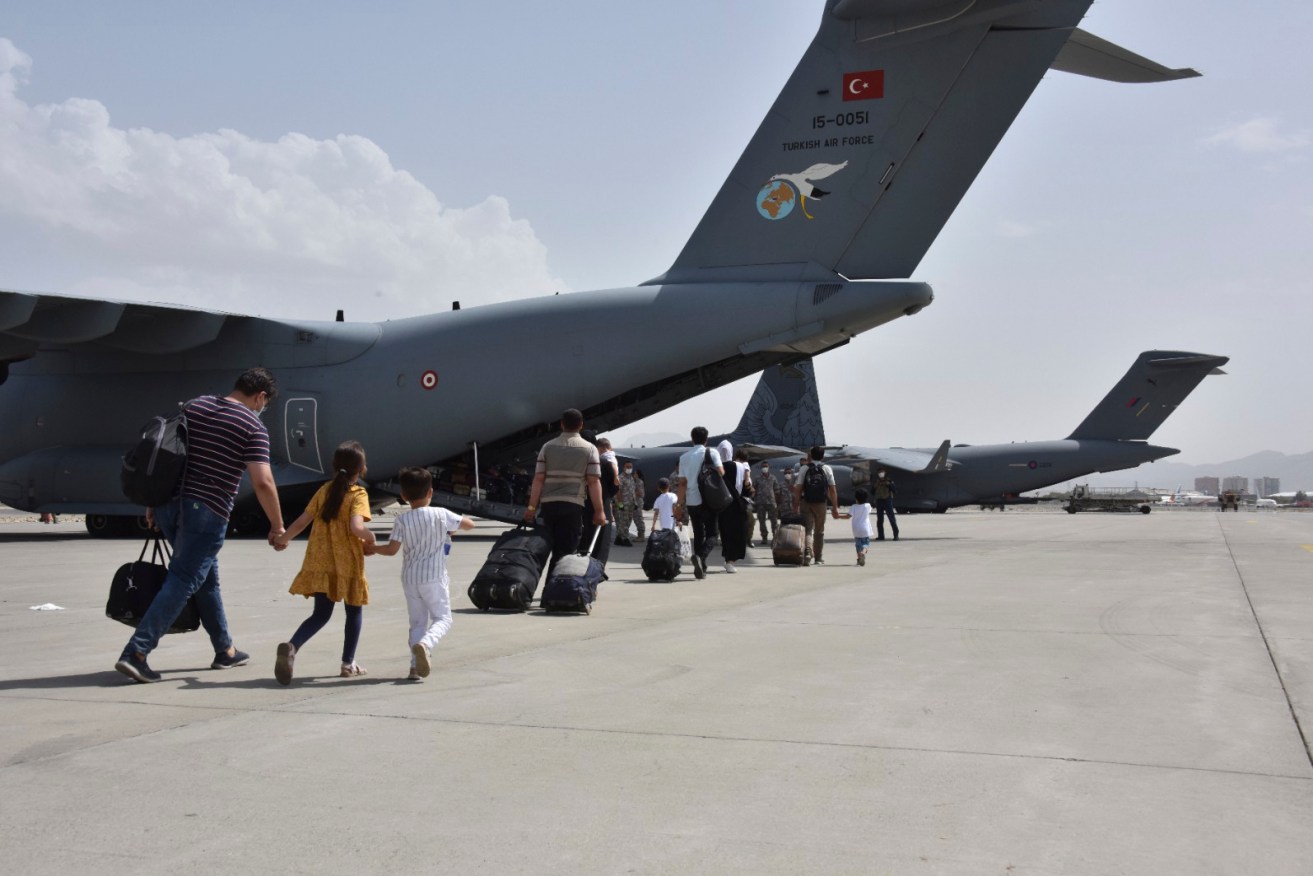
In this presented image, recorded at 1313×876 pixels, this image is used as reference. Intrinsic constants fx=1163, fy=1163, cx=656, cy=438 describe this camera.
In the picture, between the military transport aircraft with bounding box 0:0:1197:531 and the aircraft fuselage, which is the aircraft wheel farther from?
the aircraft fuselage

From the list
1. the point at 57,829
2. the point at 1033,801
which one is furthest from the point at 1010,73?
the point at 57,829

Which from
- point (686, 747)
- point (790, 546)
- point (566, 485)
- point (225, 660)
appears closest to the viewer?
point (686, 747)

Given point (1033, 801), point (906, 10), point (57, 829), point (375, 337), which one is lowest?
point (1033, 801)

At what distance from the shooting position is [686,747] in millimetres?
4422

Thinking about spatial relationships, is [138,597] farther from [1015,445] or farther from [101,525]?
[1015,445]

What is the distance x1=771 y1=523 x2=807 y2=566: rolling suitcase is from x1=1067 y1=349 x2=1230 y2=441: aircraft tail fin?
26.5 metres

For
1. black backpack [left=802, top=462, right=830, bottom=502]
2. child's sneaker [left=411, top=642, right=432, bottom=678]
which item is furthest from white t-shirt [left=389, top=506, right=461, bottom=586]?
black backpack [left=802, top=462, right=830, bottom=502]

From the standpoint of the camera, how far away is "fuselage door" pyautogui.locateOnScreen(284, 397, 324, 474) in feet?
63.6

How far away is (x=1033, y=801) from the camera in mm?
3725

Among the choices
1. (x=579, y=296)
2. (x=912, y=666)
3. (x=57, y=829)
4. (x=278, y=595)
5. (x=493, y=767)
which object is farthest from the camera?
(x=579, y=296)

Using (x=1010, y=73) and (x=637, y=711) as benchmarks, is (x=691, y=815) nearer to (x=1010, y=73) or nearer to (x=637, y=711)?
(x=637, y=711)

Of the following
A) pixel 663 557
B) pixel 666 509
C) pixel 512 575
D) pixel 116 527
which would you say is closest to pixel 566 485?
pixel 512 575

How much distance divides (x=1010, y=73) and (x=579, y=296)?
6.95 m

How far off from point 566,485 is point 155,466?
368 cm
